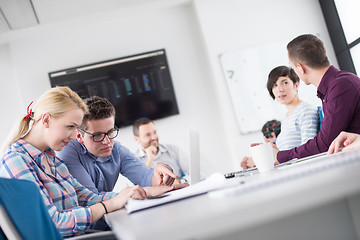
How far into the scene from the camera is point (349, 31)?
171 inches

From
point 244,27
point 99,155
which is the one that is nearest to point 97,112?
point 99,155

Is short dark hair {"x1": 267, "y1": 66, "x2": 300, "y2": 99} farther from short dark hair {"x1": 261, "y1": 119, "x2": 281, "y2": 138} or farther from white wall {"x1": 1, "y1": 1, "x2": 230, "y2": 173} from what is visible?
white wall {"x1": 1, "y1": 1, "x2": 230, "y2": 173}

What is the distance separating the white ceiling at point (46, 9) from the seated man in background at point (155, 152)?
52.6 inches

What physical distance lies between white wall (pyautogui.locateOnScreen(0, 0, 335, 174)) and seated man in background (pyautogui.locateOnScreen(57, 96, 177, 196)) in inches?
89.5

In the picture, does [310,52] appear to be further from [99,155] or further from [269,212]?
[269,212]

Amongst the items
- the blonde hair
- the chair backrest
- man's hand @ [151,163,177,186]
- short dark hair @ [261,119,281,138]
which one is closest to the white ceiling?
short dark hair @ [261,119,281,138]

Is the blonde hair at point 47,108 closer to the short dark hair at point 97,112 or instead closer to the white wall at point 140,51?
the short dark hair at point 97,112

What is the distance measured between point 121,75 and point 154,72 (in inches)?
15.7

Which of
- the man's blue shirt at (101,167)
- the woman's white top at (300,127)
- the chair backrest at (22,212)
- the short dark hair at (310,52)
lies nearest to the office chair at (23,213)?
the chair backrest at (22,212)

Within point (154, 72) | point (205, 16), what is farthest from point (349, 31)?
point (154, 72)

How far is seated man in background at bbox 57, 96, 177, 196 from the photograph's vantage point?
1931 mm

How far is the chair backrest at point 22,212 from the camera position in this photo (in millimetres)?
1037

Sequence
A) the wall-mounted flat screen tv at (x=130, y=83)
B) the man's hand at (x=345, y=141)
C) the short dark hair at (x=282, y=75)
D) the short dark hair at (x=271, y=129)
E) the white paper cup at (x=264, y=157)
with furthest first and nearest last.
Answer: the wall-mounted flat screen tv at (x=130, y=83), the short dark hair at (x=271, y=129), the short dark hair at (x=282, y=75), the white paper cup at (x=264, y=157), the man's hand at (x=345, y=141)

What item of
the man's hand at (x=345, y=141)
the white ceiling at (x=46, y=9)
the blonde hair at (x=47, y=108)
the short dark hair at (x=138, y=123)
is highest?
the white ceiling at (x=46, y=9)
